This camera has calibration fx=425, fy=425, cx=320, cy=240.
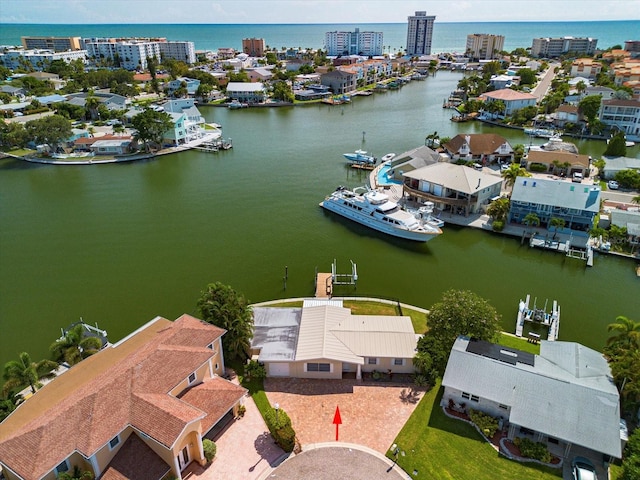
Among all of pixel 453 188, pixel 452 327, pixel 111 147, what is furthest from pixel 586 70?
pixel 452 327

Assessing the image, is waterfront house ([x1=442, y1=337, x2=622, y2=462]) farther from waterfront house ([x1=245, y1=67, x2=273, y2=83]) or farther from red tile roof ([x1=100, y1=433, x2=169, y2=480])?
waterfront house ([x1=245, y1=67, x2=273, y2=83])

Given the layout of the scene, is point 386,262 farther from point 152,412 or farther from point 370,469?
point 152,412

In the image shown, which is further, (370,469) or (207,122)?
(207,122)

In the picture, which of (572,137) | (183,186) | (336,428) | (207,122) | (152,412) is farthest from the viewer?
(207,122)

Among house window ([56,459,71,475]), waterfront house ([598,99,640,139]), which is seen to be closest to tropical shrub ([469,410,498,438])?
house window ([56,459,71,475])

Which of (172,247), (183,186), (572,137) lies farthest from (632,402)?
(572,137)

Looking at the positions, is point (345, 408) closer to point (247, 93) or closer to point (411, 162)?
point (411, 162)
